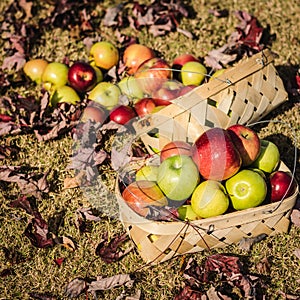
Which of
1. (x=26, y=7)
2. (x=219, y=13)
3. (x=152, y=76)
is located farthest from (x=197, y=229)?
(x=26, y=7)

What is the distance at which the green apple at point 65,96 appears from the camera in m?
3.62

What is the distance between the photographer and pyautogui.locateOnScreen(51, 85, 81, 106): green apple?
362 cm

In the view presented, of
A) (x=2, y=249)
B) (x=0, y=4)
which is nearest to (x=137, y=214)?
(x=2, y=249)

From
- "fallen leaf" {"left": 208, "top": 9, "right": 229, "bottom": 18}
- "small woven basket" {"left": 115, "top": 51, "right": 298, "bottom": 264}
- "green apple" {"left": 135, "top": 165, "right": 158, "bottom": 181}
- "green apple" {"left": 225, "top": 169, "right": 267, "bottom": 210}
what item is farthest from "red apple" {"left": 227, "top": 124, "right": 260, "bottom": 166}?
"fallen leaf" {"left": 208, "top": 9, "right": 229, "bottom": 18}

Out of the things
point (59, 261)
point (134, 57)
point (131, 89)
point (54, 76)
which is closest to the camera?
point (59, 261)

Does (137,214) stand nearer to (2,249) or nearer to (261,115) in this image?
(2,249)

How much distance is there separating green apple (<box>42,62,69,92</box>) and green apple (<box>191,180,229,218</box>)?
156 cm

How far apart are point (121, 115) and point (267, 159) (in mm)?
1059

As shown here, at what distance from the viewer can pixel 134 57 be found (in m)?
3.86

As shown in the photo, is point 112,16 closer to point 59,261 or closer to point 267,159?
point 267,159

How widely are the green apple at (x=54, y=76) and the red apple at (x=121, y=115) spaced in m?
0.55

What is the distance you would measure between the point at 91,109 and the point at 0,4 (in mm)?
1852

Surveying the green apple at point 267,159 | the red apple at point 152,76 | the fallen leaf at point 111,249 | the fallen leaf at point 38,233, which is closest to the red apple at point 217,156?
the green apple at point 267,159

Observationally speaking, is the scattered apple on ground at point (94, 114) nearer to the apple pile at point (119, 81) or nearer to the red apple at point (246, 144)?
the apple pile at point (119, 81)
